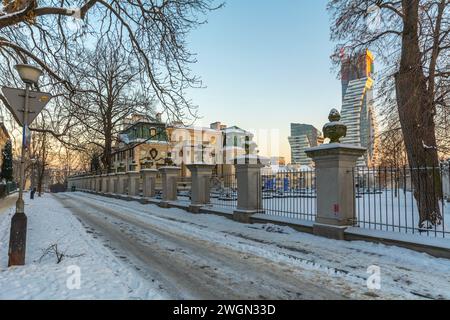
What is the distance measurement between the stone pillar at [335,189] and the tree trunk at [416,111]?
220 cm

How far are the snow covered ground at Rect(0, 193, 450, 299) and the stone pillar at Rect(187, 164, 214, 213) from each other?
19.6 ft

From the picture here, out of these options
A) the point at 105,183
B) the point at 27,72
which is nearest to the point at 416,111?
the point at 27,72

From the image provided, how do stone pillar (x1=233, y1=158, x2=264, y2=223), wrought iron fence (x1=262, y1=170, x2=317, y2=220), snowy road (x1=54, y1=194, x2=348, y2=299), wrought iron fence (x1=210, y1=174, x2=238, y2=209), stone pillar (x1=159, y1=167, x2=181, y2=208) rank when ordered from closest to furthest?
snowy road (x1=54, y1=194, x2=348, y2=299) < wrought iron fence (x1=262, y1=170, x2=317, y2=220) < stone pillar (x1=233, y1=158, x2=264, y2=223) < wrought iron fence (x1=210, y1=174, x2=238, y2=209) < stone pillar (x1=159, y1=167, x2=181, y2=208)

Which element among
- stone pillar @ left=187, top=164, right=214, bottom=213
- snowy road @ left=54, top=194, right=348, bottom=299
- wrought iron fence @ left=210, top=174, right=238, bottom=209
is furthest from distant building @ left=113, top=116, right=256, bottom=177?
snowy road @ left=54, top=194, right=348, bottom=299

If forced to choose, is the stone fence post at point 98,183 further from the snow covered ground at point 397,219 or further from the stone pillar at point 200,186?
the snow covered ground at point 397,219

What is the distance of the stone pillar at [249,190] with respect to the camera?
40.9 feet

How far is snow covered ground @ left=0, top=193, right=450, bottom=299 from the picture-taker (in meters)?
4.91

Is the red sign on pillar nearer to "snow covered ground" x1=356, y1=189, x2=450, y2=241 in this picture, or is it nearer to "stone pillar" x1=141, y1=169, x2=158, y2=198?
"snow covered ground" x1=356, y1=189, x2=450, y2=241

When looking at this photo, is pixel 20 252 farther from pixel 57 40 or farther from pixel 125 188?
pixel 125 188

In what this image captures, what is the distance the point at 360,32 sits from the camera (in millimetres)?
12094

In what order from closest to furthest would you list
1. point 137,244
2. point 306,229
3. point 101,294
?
point 101,294
point 137,244
point 306,229

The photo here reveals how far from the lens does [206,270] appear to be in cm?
611
